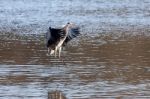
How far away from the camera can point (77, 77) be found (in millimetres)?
12055

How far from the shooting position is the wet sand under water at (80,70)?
10.7 m

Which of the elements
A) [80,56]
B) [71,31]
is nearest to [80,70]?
[71,31]

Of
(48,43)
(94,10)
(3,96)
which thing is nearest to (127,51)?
(48,43)

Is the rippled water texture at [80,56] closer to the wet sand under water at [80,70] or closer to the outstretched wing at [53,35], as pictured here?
the wet sand under water at [80,70]

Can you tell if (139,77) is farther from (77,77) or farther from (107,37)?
(107,37)

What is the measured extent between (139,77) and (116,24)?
10.2m

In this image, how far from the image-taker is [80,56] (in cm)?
1467

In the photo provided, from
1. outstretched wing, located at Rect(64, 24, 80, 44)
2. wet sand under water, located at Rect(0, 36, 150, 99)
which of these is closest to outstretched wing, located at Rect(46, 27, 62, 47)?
outstretched wing, located at Rect(64, 24, 80, 44)

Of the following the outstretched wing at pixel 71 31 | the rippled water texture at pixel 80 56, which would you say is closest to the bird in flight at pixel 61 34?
the outstretched wing at pixel 71 31

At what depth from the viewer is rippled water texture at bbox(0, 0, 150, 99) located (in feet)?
35.8

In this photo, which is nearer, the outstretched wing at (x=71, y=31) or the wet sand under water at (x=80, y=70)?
the wet sand under water at (x=80, y=70)

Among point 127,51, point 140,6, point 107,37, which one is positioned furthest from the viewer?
point 140,6

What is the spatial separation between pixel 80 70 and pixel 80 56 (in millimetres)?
1861

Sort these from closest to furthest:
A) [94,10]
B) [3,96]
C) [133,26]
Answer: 1. [3,96]
2. [133,26]
3. [94,10]
